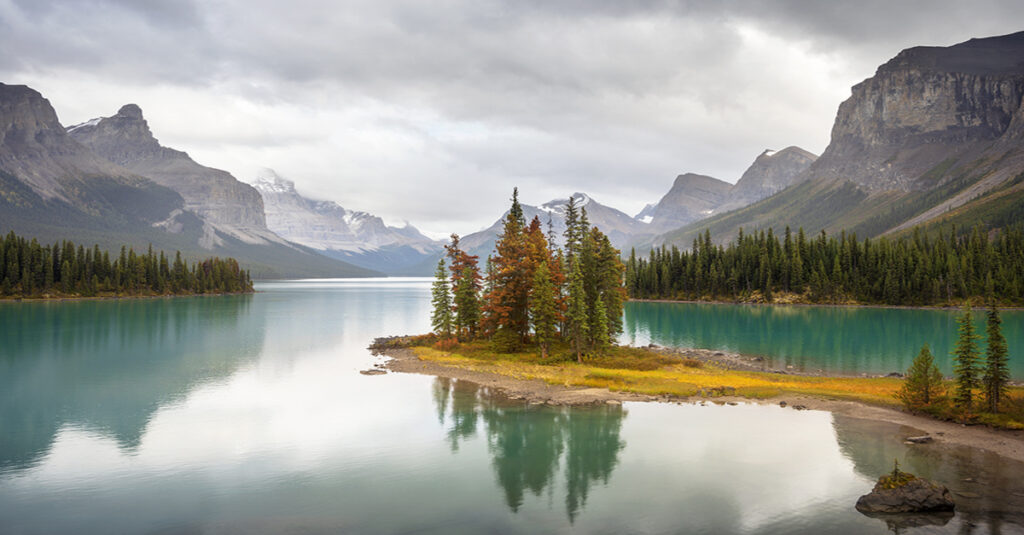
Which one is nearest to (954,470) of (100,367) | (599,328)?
(599,328)

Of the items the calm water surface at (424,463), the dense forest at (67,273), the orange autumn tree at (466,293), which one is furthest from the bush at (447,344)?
the dense forest at (67,273)

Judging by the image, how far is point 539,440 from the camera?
34031 millimetres

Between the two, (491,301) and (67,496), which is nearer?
(67,496)

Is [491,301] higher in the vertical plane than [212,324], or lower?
higher

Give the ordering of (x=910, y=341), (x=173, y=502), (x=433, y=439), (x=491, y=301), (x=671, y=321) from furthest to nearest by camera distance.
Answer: (x=671, y=321), (x=910, y=341), (x=491, y=301), (x=433, y=439), (x=173, y=502)

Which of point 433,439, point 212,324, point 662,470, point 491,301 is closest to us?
point 662,470

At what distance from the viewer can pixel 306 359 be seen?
69.0 metres

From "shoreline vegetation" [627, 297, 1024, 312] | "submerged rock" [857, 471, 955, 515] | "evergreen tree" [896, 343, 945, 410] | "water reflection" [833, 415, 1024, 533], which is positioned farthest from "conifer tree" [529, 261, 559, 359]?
"shoreline vegetation" [627, 297, 1024, 312]

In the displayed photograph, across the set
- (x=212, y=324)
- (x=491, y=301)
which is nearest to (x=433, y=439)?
(x=491, y=301)

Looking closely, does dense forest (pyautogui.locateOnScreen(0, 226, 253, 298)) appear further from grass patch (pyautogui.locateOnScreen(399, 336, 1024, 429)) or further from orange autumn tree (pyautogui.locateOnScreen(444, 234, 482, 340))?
grass patch (pyautogui.locateOnScreen(399, 336, 1024, 429))

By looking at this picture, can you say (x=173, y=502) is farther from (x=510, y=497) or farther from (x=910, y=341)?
Answer: (x=910, y=341)

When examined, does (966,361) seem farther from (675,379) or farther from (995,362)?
(675,379)

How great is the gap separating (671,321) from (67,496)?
368 ft

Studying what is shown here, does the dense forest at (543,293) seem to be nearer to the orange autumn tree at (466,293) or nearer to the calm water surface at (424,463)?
the orange autumn tree at (466,293)
